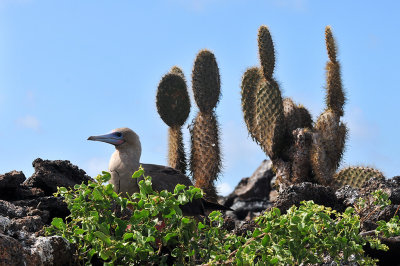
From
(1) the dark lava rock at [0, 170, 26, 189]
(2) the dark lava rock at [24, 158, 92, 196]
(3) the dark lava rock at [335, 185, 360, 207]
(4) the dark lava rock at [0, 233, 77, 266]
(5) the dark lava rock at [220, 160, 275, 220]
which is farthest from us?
(5) the dark lava rock at [220, 160, 275, 220]

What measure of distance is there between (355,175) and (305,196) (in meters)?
5.57

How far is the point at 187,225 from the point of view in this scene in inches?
153

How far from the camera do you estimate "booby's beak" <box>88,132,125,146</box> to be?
7.88 meters

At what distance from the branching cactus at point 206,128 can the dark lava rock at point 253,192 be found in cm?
248

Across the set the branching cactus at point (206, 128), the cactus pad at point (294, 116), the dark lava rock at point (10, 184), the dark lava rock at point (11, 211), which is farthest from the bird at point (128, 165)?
the cactus pad at point (294, 116)

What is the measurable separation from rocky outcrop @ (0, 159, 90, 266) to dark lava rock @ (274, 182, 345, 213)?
2.32m

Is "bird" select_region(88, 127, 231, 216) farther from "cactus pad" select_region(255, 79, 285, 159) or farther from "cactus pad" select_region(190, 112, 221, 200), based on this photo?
"cactus pad" select_region(255, 79, 285, 159)

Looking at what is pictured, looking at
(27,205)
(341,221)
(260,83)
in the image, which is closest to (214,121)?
(260,83)

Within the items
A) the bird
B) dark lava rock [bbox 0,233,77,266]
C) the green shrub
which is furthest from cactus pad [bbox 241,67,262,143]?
dark lava rock [bbox 0,233,77,266]

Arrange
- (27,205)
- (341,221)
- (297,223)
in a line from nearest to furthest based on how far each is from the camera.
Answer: (297,223), (341,221), (27,205)

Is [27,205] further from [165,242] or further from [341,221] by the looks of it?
[341,221]

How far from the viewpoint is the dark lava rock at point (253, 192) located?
15.0 metres

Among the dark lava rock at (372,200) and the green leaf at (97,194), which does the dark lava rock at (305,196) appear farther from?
the green leaf at (97,194)

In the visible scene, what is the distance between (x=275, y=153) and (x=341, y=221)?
351 inches
